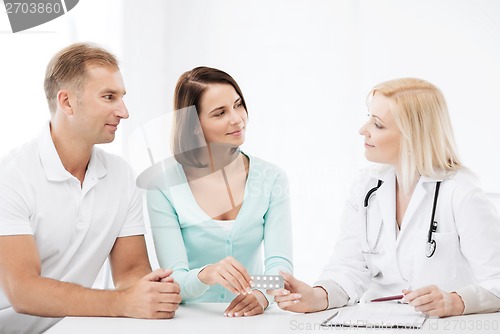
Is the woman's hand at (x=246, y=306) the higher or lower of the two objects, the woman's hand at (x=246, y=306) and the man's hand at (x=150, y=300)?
the lower

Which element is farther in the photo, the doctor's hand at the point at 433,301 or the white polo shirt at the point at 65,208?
the white polo shirt at the point at 65,208

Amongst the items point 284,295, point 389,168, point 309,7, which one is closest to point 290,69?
point 309,7

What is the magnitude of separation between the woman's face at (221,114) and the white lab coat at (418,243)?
355 millimetres

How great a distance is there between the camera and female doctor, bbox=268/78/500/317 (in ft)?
4.80

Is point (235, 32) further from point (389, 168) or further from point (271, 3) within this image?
point (389, 168)

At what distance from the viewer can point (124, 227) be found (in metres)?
1.66

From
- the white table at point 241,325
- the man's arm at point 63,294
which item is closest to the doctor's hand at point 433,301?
the white table at point 241,325

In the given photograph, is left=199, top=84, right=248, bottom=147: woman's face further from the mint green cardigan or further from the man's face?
the man's face

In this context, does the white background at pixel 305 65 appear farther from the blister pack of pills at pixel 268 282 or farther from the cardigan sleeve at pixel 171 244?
the blister pack of pills at pixel 268 282

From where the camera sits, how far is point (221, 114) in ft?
5.61

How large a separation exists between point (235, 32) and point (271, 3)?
171 mm

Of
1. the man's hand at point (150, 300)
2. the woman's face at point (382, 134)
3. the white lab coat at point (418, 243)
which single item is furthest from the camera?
the woman's face at point (382, 134)

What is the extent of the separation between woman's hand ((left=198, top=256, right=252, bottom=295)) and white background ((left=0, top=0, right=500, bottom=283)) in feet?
2.69

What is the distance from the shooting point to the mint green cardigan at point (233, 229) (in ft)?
5.26
